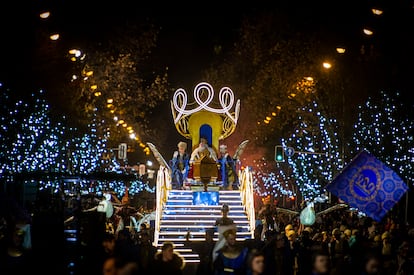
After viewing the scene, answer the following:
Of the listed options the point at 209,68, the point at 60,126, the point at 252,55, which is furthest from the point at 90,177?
the point at 209,68

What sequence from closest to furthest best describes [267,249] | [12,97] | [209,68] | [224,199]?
[267,249] → [12,97] → [224,199] → [209,68]

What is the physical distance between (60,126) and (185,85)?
33.3m

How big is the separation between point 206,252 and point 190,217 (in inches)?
439

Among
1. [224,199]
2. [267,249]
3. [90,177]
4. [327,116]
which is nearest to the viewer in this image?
[267,249]

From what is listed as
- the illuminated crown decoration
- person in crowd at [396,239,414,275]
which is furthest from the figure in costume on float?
person in crowd at [396,239,414,275]

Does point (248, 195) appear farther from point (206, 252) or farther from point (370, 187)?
point (370, 187)

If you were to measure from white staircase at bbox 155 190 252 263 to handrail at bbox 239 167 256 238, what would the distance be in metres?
0.16

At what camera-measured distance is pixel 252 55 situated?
6294 centimetres

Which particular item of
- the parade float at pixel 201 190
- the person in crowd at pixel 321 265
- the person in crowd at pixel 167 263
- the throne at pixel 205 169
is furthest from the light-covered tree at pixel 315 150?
the person in crowd at pixel 321 265

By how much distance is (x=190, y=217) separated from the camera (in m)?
31.6

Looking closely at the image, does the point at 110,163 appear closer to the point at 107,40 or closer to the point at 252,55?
the point at 107,40

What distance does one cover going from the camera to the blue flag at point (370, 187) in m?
19.1

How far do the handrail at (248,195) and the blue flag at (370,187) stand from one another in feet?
36.8

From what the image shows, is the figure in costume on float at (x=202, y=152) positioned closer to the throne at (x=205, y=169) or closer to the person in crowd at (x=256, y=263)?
the throne at (x=205, y=169)
